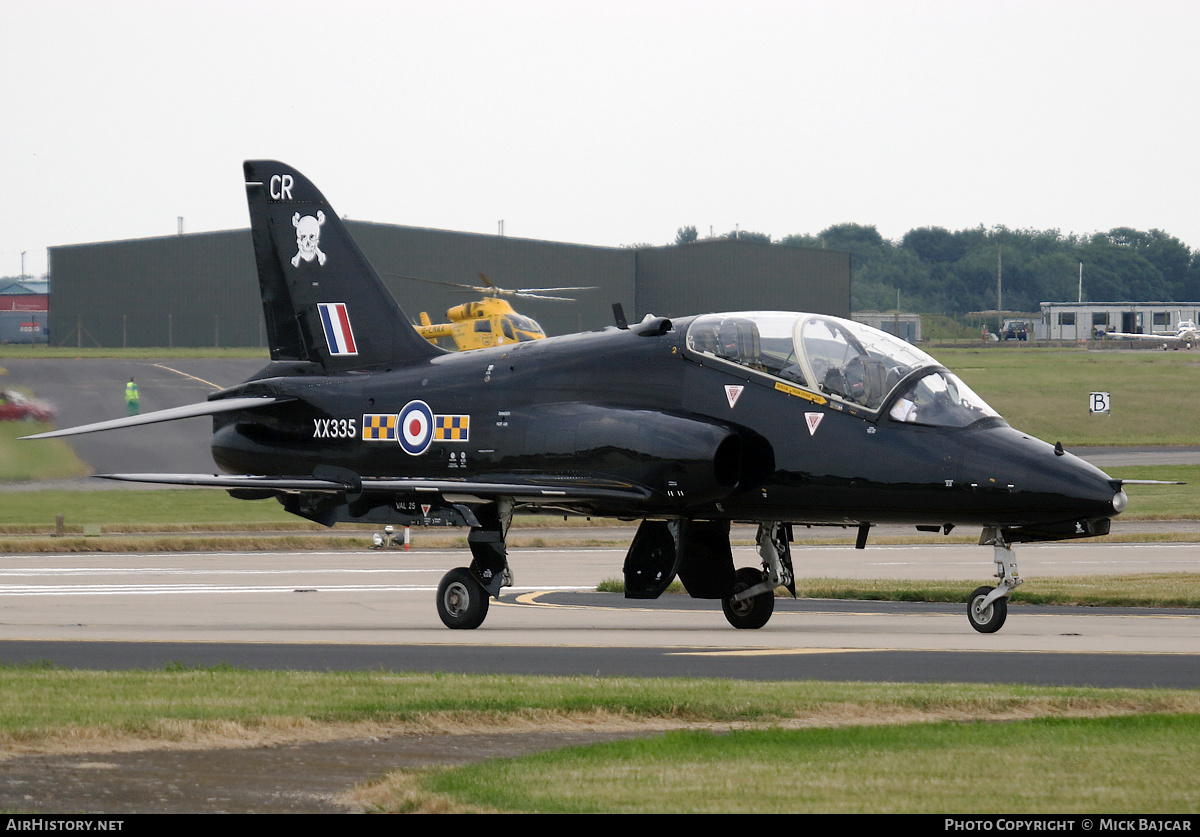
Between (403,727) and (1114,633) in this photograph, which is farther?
(1114,633)

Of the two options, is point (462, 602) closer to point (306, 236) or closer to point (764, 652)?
point (764, 652)

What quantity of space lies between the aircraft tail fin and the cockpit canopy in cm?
546

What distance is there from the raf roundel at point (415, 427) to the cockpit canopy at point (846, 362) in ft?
12.7

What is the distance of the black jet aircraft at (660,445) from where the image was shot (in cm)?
1658

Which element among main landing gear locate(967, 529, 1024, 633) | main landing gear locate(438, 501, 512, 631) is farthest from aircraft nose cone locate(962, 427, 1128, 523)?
main landing gear locate(438, 501, 512, 631)

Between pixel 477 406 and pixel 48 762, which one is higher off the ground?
pixel 477 406

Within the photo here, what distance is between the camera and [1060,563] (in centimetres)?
3055

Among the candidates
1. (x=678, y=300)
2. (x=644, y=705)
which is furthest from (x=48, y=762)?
(x=678, y=300)

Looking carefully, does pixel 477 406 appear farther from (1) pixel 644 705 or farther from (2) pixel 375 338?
(1) pixel 644 705

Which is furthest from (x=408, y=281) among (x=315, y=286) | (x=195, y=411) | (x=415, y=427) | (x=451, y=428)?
(x=451, y=428)

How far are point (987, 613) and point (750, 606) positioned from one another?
10.1 ft

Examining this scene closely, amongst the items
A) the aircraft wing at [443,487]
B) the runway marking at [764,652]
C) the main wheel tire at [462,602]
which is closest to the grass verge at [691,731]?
the runway marking at [764,652]

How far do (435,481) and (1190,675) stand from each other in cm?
903

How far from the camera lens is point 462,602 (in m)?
18.9
